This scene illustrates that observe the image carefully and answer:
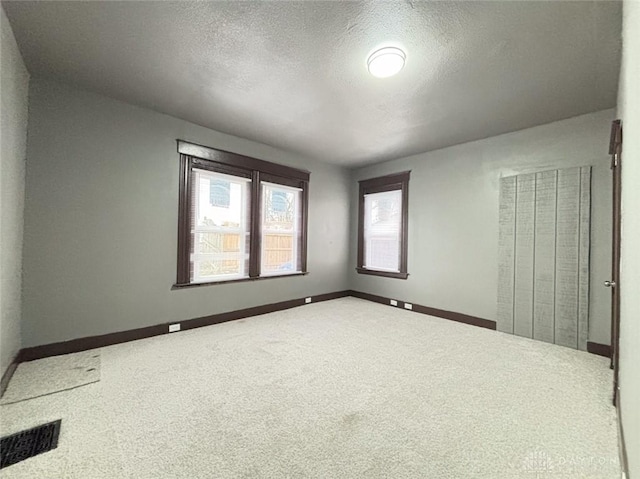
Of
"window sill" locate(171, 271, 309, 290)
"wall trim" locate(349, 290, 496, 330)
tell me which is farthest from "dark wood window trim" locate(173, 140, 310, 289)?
"wall trim" locate(349, 290, 496, 330)

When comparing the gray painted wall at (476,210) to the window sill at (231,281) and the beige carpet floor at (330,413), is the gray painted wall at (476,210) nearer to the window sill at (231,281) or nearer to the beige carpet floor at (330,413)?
the beige carpet floor at (330,413)

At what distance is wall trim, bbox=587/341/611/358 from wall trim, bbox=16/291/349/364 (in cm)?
379

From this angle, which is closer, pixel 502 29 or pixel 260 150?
pixel 502 29

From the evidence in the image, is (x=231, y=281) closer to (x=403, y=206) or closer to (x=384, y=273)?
(x=384, y=273)

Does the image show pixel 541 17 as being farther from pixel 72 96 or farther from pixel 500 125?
pixel 72 96

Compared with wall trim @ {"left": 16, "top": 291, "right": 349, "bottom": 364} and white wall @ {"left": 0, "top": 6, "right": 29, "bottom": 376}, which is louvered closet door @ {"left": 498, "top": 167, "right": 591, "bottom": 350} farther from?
white wall @ {"left": 0, "top": 6, "right": 29, "bottom": 376}

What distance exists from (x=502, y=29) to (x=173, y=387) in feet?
11.4

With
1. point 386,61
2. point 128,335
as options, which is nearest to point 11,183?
point 128,335

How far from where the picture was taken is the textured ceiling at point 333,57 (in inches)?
69.7

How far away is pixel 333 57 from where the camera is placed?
7.14ft

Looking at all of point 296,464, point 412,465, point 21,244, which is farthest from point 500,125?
Result: point 21,244

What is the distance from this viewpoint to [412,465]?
1.41 metres

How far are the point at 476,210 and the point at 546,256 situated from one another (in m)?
1.00

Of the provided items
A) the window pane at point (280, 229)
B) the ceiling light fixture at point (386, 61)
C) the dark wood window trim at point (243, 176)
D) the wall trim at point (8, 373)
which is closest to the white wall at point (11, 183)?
the wall trim at point (8, 373)
